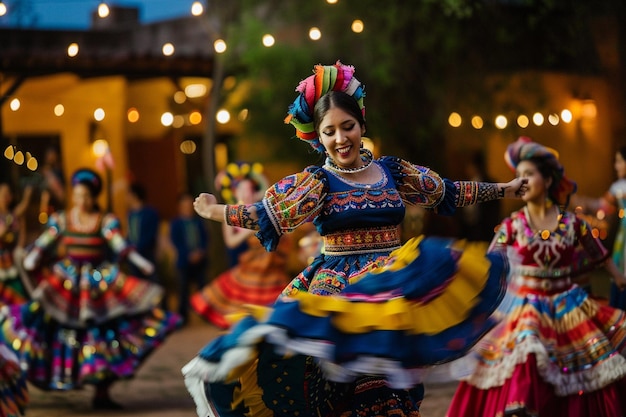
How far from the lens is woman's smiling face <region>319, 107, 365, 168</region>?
4969 mm

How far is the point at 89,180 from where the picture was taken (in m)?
9.05

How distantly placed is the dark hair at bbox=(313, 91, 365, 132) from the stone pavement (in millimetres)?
3039

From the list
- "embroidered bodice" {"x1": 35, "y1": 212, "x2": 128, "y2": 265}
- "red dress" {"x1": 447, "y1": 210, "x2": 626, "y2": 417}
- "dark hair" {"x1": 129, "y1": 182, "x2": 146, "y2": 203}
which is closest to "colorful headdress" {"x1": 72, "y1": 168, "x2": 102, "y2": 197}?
"embroidered bodice" {"x1": 35, "y1": 212, "x2": 128, "y2": 265}

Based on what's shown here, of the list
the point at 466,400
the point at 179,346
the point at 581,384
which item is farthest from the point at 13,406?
the point at 179,346

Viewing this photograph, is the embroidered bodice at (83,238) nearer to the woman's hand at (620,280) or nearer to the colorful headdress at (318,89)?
the woman's hand at (620,280)

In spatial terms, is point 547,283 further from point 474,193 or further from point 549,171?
point 474,193

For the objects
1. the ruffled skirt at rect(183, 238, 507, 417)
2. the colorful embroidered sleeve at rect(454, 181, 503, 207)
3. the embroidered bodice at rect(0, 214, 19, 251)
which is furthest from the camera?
the embroidered bodice at rect(0, 214, 19, 251)

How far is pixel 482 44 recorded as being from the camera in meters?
14.6

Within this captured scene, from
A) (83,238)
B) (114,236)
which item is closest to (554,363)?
(114,236)

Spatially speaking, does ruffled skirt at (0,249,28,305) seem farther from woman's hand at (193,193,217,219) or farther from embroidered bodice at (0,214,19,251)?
woman's hand at (193,193,217,219)

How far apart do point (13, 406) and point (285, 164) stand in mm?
9081

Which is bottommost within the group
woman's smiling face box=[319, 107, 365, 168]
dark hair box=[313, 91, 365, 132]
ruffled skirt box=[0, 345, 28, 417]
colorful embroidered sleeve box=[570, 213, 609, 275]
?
ruffled skirt box=[0, 345, 28, 417]

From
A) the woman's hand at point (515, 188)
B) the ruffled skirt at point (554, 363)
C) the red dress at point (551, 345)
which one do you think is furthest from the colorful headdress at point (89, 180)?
the woman's hand at point (515, 188)

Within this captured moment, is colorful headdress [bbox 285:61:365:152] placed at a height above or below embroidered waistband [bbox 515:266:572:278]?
above
